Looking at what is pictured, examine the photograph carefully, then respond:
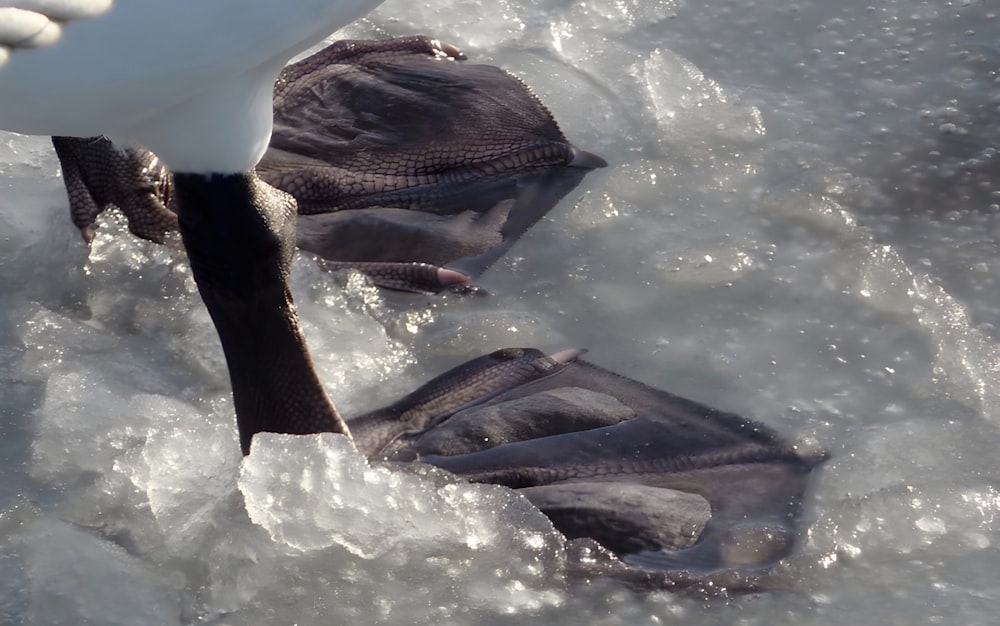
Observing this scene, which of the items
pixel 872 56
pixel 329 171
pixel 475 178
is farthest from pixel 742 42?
pixel 329 171

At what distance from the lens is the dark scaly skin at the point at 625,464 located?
226cm

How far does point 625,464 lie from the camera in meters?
2.45

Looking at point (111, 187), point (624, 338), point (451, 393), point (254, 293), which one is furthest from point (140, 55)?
point (111, 187)

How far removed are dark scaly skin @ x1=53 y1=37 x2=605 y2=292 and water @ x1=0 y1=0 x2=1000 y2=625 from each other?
0.08 metres

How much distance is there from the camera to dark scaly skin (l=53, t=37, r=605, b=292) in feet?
10.1

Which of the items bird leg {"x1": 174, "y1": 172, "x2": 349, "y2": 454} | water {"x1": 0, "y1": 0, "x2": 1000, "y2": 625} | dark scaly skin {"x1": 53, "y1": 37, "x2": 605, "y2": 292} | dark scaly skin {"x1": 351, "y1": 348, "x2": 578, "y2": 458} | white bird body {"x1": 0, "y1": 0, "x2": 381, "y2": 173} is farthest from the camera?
dark scaly skin {"x1": 53, "y1": 37, "x2": 605, "y2": 292}

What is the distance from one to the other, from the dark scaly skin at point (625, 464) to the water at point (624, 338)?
56mm

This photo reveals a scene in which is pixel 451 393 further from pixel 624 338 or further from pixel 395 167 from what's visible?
pixel 395 167

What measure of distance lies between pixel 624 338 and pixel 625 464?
448mm

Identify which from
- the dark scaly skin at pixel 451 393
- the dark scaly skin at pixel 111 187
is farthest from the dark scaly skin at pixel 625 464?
the dark scaly skin at pixel 111 187

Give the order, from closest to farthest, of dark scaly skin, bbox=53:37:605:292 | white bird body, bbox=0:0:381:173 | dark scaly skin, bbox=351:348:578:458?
white bird body, bbox=0:0:381:173 → dark scaly skin, bbox=351:348:578:458 → dark scaly skin, bbox=53:37:605:292

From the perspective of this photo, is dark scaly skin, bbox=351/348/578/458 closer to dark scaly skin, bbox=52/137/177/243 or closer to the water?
the water

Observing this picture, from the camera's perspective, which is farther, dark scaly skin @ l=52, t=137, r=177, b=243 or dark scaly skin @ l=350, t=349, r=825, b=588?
dark scaly skin @ l=52, t=137, r=177, b=243

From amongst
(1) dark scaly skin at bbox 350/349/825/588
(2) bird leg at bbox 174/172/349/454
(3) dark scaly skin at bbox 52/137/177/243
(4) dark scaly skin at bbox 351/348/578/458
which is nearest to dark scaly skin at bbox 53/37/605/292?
(3) dark scaly skin at bbox 52/137/177/243
